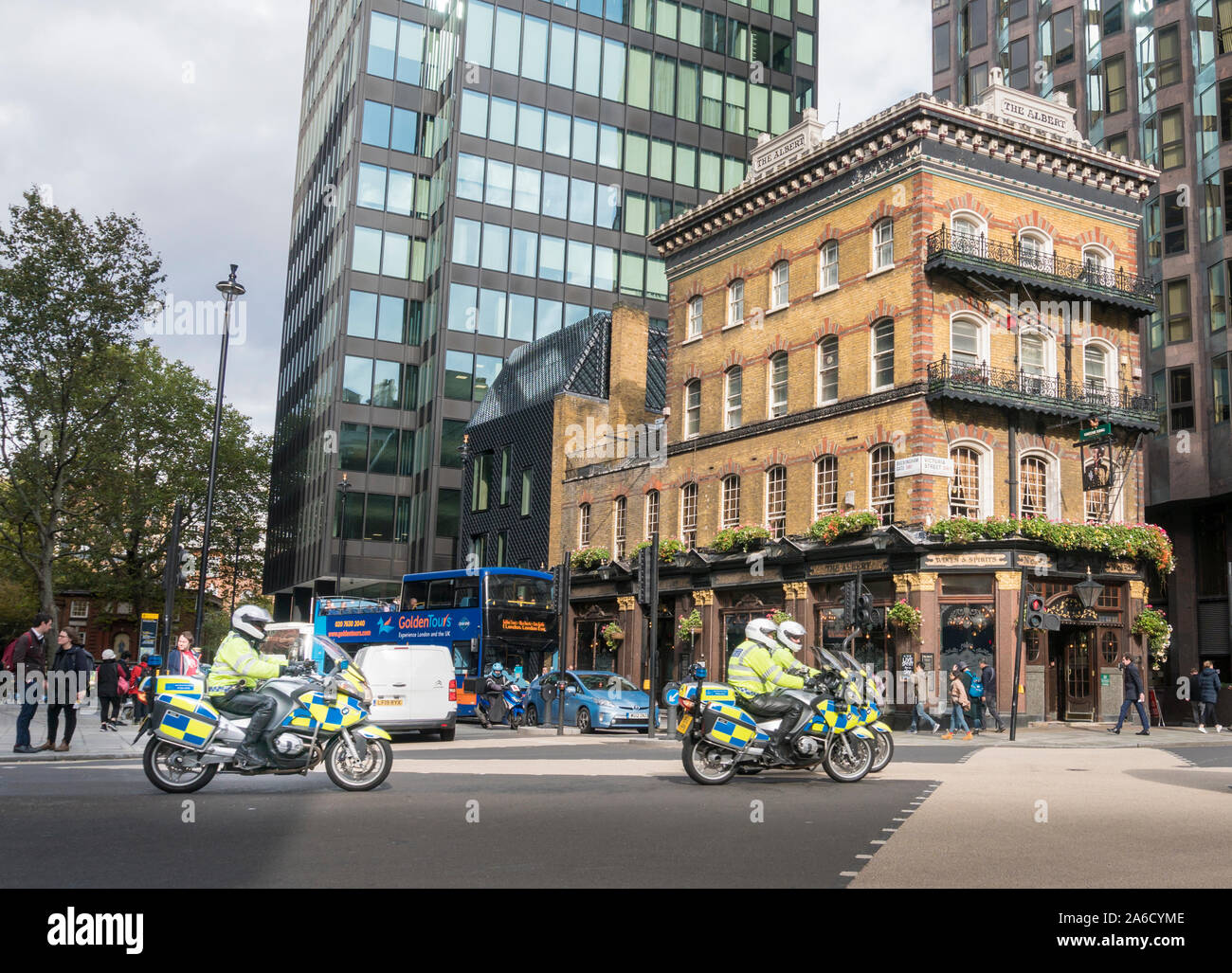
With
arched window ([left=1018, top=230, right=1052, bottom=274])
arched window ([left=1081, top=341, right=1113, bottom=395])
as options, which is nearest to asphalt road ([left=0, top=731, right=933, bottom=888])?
arched window ([left=1018, top=230, right=1052, bottom=274])

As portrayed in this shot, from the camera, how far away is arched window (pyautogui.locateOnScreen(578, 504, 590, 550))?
40281mm

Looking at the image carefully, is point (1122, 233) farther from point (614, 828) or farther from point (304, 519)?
point (304, 519)

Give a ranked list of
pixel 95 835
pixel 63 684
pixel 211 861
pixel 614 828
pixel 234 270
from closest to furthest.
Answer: pixel 211 861, pixel 95 835, pixel 614 828, pixel 63 684, pixel 234 270

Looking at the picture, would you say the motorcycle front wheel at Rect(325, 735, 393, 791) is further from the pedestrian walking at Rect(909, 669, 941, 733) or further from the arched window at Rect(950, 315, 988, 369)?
the arched window at Rect(950, 315, 988, 369)

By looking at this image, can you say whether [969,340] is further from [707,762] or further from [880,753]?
[707,762]

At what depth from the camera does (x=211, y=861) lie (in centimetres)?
759

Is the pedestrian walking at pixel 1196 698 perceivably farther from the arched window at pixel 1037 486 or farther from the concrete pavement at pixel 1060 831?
the concrete pavement at pixel 1060 831

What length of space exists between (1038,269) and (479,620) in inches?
675

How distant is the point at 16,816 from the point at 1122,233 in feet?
103

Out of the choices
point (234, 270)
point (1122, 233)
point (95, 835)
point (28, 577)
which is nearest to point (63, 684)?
point (95, 835)

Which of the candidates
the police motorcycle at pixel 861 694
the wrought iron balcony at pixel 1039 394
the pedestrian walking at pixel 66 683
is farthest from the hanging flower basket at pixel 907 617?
the pedestrian walking at pixel 66 683

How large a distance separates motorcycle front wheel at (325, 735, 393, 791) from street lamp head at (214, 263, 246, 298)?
682 inches

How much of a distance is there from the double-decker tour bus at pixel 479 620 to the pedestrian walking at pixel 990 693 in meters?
10.9
